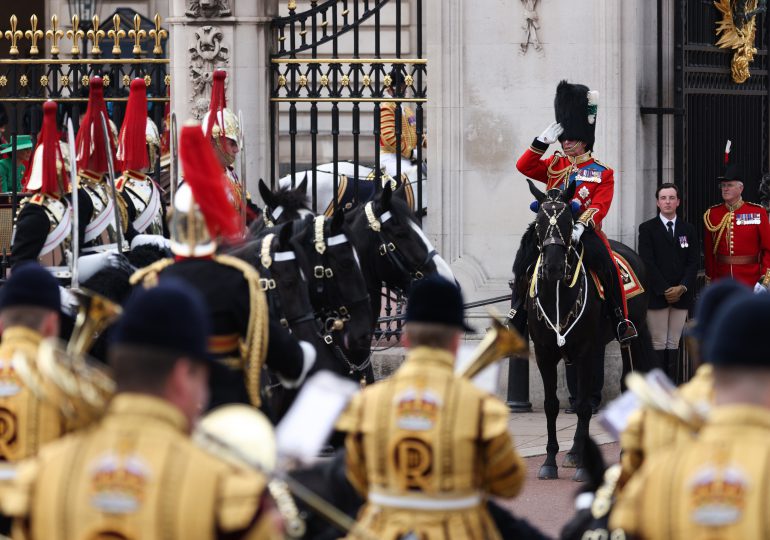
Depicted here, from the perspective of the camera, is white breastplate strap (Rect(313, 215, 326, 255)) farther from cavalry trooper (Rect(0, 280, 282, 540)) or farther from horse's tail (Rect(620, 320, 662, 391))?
cavalry trooper (Rect(0, 280, 282, 540))

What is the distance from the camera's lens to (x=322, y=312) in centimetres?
978

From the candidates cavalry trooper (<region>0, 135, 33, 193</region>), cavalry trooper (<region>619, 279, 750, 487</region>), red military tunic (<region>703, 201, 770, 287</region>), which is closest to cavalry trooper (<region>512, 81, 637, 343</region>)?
red military tunic (<region>703, 201, 770, 287</region>)

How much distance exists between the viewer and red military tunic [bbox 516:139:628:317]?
39.0ft

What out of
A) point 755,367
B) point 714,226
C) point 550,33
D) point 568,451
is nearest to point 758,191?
point 714,226

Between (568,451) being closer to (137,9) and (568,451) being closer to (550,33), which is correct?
(550,33)

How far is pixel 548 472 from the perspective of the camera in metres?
10.9

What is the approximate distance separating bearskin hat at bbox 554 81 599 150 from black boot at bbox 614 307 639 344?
4.07ft

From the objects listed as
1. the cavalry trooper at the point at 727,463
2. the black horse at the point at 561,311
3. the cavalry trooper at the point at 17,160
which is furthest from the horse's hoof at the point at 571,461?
the cavalry trooper at the point at 727,463

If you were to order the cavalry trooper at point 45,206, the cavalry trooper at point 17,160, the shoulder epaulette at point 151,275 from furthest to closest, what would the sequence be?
the cavalry trooper at point 17,160 < the cavalry trooper at point 45,206 < the shoulder epaulette at point 151,275

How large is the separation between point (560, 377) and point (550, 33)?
2.62 metres

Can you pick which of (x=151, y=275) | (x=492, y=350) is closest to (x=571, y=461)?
(x=151, y=275)

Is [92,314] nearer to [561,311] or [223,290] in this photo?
[223,290]

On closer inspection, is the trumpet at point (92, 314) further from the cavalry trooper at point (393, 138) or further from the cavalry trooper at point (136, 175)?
the cavalry trooper at point (393, 138)

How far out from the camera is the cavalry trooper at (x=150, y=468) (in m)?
3.95
